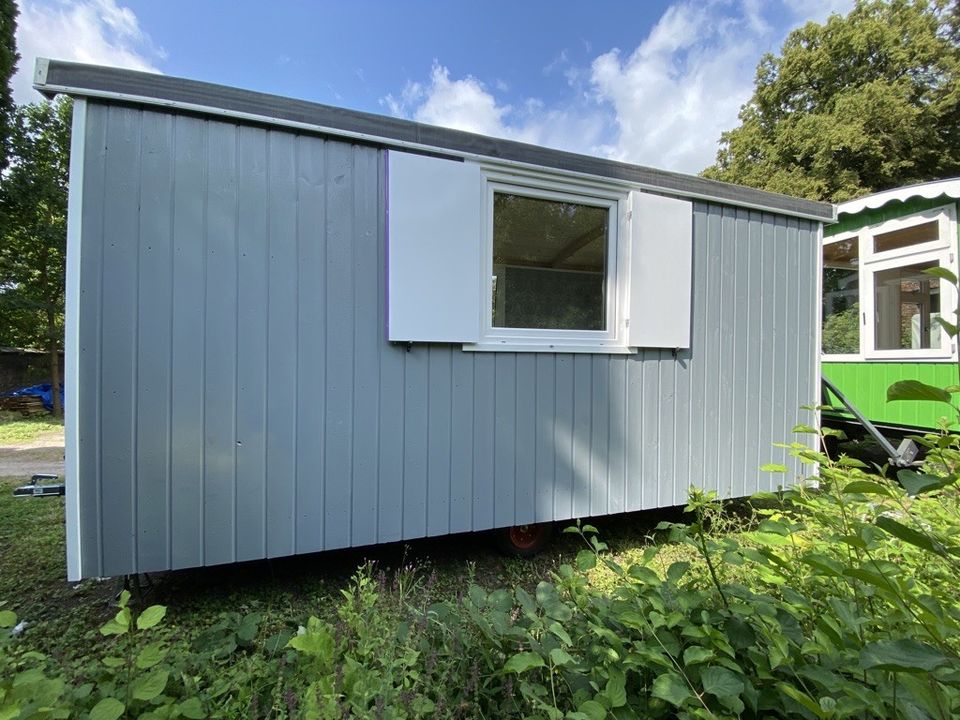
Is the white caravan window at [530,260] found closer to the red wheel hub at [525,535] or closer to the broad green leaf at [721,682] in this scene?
the red wheel hub at [525,535]

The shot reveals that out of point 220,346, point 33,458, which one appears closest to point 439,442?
point 220,346

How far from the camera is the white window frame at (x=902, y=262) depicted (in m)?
3.76

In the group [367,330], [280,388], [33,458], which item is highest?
[367,330]

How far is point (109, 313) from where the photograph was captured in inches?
70.3

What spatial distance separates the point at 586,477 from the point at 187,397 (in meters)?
2.09

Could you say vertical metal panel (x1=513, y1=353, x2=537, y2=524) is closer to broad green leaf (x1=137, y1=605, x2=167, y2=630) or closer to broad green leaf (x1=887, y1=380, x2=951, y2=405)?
broad green leaf (x1=137, y1=605, x2=167, y2=630)

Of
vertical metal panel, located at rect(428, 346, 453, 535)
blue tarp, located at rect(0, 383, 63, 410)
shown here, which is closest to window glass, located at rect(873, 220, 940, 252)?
vertical metal panel, located at rect(428, 346, 453, 535)

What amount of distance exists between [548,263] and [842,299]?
4.25m

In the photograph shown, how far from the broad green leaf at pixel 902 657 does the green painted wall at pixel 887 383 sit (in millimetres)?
4184

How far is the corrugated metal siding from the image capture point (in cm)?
180

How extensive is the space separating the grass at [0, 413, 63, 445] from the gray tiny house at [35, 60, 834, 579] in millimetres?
7130

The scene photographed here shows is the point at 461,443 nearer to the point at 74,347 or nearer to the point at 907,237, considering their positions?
the point at 74,347

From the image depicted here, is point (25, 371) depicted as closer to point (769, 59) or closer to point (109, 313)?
point (109, 313)

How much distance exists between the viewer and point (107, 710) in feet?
2.67
